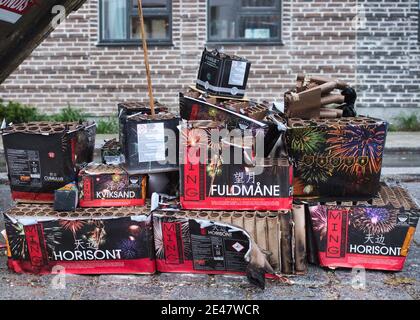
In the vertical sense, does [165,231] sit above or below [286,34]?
below

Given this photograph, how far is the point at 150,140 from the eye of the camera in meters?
4.95

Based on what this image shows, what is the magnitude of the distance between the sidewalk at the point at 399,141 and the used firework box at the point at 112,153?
13.0ft

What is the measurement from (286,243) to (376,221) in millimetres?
711

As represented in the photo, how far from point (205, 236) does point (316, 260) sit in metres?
0.93

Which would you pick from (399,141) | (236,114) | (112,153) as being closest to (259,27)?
(399,141)

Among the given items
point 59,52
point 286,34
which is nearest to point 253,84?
point 286,34

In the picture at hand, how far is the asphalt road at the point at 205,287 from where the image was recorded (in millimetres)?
4367

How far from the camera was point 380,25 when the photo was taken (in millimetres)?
11312

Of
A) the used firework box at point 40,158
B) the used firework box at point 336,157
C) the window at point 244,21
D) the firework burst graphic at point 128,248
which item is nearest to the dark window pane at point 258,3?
the window at point 244,21

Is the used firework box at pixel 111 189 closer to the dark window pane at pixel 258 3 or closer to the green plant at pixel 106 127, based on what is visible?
the green plant at pixel 106 127

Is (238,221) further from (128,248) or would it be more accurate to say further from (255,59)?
(255,59)
